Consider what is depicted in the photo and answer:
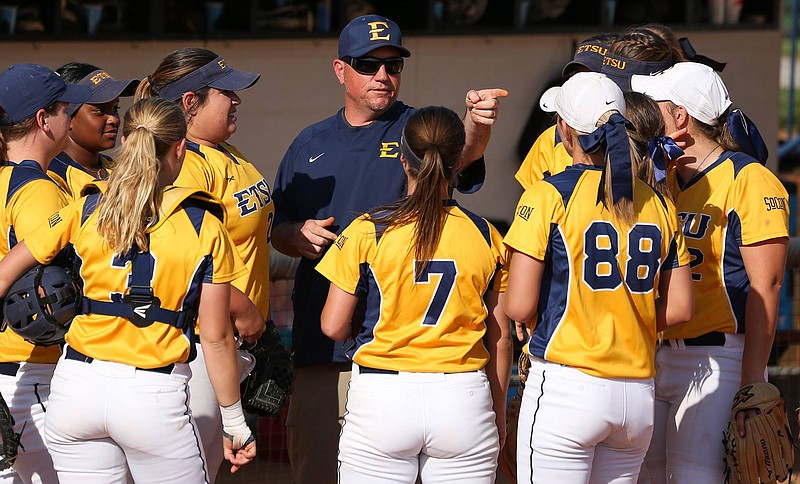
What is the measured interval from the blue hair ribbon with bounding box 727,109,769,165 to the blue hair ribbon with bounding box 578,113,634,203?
715 millimetres

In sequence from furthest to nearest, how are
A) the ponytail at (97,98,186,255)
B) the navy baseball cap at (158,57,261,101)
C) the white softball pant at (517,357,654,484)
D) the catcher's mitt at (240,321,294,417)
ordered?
the navy baseball cap at (158,57,261,101) → the catcher's mitt at (240,321,294,417) → the white softball pant at (517,357,654,484) → the ponytail at (97,98,186,255)

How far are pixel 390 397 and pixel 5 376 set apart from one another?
4.28ft

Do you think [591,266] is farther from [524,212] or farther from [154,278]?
[154,278]

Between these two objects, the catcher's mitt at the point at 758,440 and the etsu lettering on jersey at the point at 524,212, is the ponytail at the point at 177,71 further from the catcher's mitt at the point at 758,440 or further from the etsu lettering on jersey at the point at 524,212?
the catcher's mitt at the point at 758,440

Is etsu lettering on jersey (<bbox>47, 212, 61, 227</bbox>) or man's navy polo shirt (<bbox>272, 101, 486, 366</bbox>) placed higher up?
etsu lettering on jersey (<bbox>47, 212, 61, 227</bbox>)

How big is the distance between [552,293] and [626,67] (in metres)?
1.18

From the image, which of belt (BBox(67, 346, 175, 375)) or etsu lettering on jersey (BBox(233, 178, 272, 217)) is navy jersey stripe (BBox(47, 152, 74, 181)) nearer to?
etsu lettering on jersey (BBox(233, 178, 272, 217))

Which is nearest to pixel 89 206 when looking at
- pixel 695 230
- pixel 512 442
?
pixel 512 442

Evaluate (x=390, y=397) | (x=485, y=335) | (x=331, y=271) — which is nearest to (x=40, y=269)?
(x=331, y=271)

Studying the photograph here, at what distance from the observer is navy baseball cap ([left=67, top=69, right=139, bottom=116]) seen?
4.04m

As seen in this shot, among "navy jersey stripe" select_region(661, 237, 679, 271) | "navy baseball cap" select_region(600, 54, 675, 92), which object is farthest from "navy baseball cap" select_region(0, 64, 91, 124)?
"navy jersey stripe" select_region(661, 237, 679, 271)

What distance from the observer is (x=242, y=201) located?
3705 mm

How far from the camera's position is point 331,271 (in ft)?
10.7

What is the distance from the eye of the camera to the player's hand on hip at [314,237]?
372 centimetres
